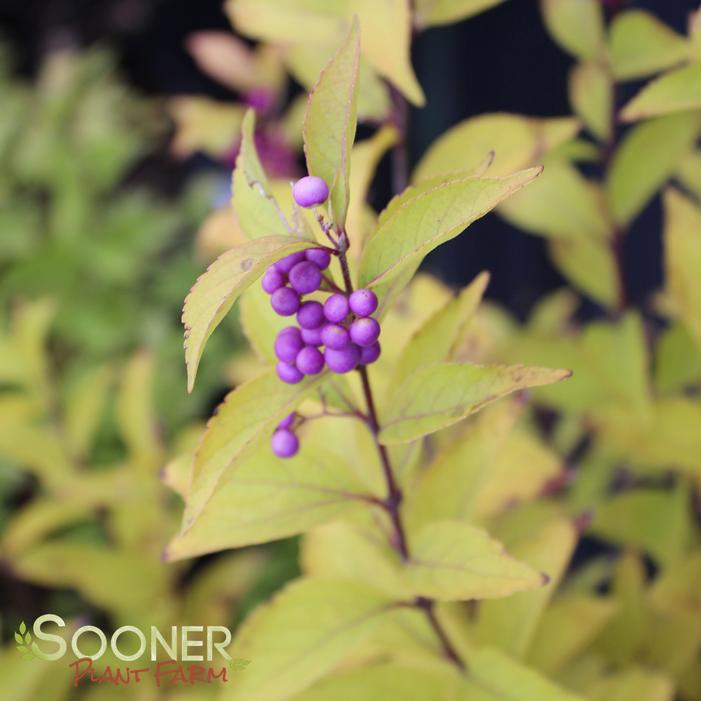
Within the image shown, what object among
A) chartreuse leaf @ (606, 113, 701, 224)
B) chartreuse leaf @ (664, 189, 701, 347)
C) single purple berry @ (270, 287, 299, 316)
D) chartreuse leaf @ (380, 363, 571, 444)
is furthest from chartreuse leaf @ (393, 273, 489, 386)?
chartreuse leaf @ (606, 113, 701, 224)

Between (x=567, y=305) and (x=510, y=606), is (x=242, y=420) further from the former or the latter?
(x=567, y=305)

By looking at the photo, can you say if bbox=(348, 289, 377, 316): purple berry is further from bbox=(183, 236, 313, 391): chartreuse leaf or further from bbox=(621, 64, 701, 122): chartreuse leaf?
bbox=(621, 64, 701, 122): chartreuse leaf

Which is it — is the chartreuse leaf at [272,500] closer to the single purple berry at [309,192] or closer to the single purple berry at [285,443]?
the single purple berry at [285,443]

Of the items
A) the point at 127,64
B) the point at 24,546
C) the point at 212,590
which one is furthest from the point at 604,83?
the point at 127,64

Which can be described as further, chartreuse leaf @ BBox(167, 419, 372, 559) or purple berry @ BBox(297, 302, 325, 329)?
chartreuse leaf @ BBox(167, 419, 372, 559)


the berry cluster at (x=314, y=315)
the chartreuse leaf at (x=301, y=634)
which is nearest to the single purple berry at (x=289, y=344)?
the berry cluster at (x=314, y=315)

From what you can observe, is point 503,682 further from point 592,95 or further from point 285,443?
point 592,95

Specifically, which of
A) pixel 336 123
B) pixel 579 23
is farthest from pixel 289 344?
pixel 579 23
